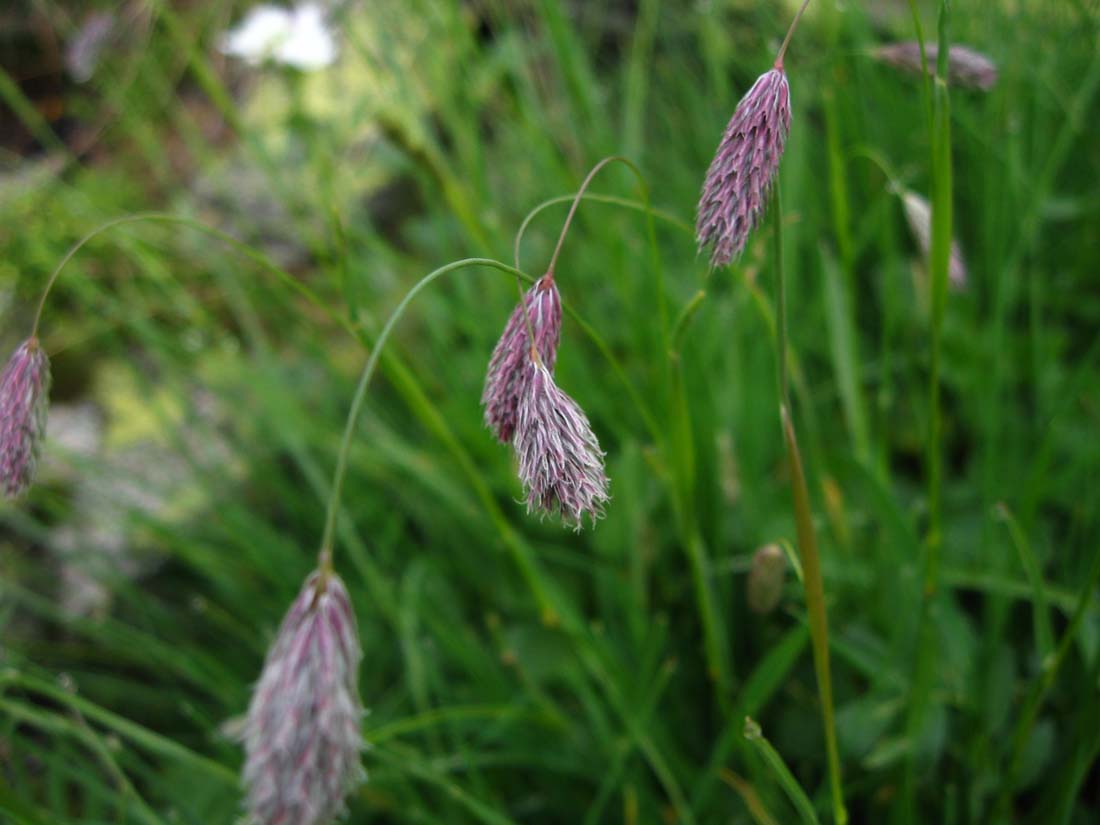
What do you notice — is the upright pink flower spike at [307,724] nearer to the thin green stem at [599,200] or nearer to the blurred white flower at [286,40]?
the thin green stem at [599,200]

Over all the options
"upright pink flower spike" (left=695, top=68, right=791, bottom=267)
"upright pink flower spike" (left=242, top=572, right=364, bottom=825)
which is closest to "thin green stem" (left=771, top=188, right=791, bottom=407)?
"upright pink flower spike" (left=695, top=68, right=791, bottom=267)

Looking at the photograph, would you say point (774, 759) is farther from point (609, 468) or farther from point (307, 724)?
point (609, 468)

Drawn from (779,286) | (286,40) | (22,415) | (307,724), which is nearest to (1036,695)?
(779,286)

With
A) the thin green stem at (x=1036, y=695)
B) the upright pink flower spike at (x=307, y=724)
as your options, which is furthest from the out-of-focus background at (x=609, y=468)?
the upright pink flower spike at (x=307, y=724)

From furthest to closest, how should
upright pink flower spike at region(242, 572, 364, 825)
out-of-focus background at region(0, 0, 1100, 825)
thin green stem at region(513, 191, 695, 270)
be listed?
out-of-focus background at region(0, 0, 1100, 825), thin green stem at region(513, 191, 695, 270), upright pink flower spike at region(242, 572, 364, 825)

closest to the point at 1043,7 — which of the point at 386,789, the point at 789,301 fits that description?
the point at 789,301

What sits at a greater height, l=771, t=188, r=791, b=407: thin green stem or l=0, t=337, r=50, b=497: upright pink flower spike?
l=0, t=337, r=50, b=497: upright pink flower spike

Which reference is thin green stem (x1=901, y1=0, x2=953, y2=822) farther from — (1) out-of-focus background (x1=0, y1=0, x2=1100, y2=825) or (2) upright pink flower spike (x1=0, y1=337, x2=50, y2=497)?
(2) upright pink flower spike (x1=0, y1=337, x2=50, y2=497)
